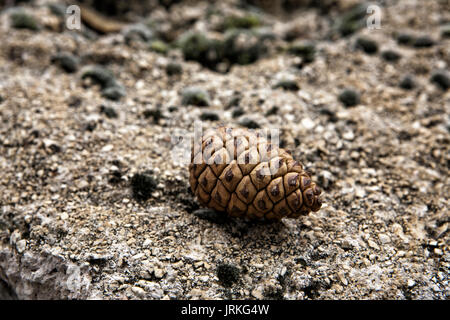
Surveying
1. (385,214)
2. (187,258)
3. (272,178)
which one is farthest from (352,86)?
(187,258)

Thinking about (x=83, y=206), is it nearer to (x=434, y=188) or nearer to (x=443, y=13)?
(x=434, y=188)

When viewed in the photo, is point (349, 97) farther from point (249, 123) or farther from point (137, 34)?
point (137, 34)

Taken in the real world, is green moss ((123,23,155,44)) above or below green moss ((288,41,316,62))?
above

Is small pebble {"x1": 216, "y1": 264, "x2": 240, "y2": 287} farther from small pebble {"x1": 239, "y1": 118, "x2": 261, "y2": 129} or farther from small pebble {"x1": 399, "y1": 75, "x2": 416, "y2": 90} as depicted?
small pebble {"x1": 399, "y1": 75, "x2": 416, "y2": 90}

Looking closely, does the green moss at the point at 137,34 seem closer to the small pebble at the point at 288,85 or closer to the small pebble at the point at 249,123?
the small pebble at the point at 288,85

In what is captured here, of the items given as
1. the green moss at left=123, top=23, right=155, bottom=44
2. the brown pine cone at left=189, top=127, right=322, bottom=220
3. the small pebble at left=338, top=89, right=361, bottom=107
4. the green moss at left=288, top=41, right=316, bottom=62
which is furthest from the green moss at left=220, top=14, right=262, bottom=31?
the brown pine cone at left=189, top=127, right=322, bottom=220

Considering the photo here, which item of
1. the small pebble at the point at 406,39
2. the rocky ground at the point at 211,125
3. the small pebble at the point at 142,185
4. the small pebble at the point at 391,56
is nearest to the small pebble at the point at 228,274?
the rocky ground at the point at 211,125
